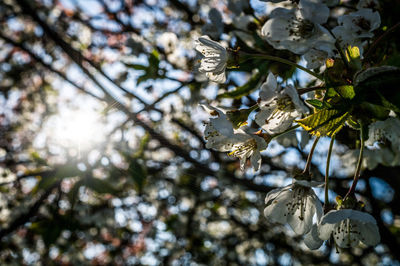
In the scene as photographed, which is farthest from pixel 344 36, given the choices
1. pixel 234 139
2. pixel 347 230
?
pixel 347 230

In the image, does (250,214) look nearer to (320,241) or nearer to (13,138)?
(320,241)

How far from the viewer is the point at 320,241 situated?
0.84m

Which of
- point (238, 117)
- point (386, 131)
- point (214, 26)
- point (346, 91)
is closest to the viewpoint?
point (346, 91)

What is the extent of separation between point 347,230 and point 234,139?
426mm

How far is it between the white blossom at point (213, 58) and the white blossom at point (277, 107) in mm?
219

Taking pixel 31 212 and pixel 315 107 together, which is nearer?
pixel 315 107

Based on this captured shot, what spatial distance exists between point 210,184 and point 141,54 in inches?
104

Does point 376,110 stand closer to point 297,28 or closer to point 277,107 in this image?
point 277,107

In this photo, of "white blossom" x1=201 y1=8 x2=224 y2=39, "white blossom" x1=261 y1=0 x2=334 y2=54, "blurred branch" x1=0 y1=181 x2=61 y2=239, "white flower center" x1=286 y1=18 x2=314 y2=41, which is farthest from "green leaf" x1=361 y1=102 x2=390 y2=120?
"blurred branch" x1=0 y1=181 x2=61 y2=239

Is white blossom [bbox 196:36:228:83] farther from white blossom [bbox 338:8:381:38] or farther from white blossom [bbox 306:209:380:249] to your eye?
white blossom [bbox 306:209:380:249]

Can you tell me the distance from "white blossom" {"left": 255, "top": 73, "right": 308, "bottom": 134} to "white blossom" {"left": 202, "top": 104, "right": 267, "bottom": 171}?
60 millimetres

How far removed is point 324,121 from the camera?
72 cm

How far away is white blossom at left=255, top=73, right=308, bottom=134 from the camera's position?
0.74 metres

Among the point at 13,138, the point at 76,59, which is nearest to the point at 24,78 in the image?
the point at 13,138
